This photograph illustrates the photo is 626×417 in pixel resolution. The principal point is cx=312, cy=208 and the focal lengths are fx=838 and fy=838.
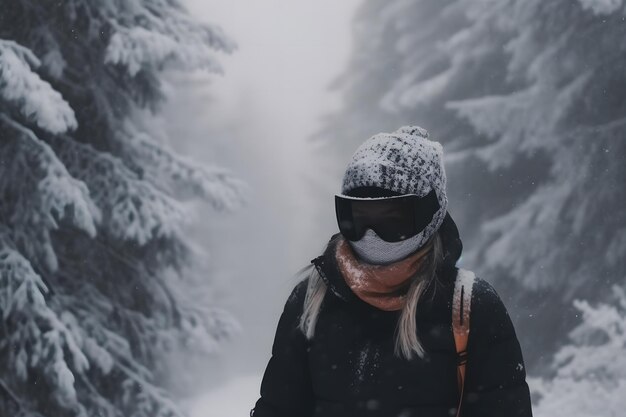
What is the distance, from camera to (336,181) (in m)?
35.2

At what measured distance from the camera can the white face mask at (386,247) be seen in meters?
2.62

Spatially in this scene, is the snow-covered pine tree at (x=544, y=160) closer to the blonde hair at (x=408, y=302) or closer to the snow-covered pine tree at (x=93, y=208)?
the snow-covered pine tree at (x=93, y=208)

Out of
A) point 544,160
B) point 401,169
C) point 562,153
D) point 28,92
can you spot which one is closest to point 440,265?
point 401,169

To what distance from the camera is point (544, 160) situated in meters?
17.7

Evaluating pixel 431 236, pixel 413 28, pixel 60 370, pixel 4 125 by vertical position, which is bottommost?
pixel 431 236

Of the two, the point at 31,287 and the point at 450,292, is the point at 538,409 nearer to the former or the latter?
the point at 31,287

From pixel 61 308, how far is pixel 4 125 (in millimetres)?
1858

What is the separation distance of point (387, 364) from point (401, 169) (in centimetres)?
60

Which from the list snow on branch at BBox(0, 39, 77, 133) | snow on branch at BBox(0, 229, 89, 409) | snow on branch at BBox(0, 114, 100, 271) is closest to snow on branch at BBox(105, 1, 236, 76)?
snow on branch at BBox(0, 114, 100, 271)

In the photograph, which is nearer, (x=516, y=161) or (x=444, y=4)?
(x=516, y=161)

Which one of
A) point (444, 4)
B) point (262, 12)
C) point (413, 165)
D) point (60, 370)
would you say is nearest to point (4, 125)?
point (60, 370)

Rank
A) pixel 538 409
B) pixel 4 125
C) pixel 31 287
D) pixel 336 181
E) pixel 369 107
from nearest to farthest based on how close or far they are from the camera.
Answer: pixel 31 287 < pixel 4 125 < pixel 538 409 < pixel 369 107 < pixel 336 181

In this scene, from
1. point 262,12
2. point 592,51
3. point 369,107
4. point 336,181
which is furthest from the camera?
point 262,12

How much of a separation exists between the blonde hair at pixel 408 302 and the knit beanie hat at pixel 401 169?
2.5 inches
